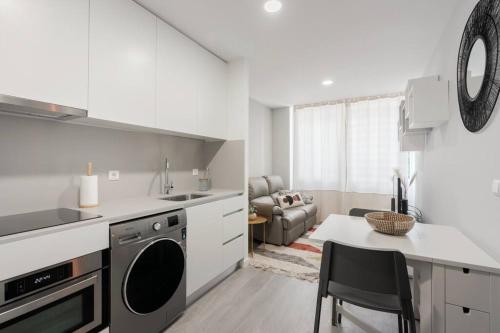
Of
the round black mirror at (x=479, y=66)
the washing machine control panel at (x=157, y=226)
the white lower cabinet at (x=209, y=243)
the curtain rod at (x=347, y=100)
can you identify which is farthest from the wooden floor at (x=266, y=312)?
the curtain rod at (x=347, y=100)

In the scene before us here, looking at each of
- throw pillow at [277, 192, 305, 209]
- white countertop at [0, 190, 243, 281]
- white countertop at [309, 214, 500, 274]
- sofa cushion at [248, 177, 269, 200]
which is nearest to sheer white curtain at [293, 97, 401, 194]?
throw pillow at [277, 192, 305, 209]

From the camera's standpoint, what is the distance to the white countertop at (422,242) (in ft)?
3.90

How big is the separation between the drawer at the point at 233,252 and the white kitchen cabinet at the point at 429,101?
2165mm

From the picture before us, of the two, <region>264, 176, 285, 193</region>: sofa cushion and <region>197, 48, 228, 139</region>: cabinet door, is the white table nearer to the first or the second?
<region>197, 48, 228, 139</region>: cabinet door

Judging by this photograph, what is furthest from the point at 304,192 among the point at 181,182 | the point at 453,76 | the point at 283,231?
the point at 453,76

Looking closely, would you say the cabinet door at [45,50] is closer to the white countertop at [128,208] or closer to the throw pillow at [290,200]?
the white countertop at [128,208]

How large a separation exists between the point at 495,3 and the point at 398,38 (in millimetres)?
1345

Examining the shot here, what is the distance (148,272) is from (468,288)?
187 cm

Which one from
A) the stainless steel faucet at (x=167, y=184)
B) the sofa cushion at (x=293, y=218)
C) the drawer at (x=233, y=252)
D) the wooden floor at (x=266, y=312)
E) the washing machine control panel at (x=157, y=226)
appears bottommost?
the wooden floor at (x=266, y=312)

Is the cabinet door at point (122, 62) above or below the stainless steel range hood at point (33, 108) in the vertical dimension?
above

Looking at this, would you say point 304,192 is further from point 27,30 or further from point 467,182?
point 27,30

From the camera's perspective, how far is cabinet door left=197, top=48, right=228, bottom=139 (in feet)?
8.43

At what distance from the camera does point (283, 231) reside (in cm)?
357

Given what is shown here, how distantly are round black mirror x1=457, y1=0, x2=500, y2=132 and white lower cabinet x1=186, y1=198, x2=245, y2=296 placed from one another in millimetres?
2097
